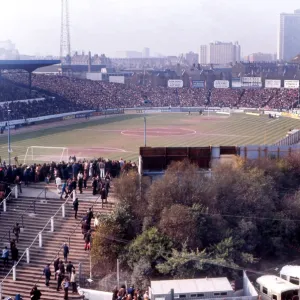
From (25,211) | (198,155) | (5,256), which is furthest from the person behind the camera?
(198,155)

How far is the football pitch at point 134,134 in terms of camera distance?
50.2 meters

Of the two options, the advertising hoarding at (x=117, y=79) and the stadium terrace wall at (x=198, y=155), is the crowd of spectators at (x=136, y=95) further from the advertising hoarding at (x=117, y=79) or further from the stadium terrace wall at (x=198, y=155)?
the stadium terrace wall at (x=198, y=155)

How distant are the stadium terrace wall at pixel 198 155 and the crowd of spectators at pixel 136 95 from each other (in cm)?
5564

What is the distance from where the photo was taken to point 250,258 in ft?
69.0

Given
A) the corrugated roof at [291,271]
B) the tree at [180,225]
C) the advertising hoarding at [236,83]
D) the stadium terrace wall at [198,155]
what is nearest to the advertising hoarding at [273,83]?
the advertising hoarding at [236,83]

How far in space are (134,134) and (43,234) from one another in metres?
40.0

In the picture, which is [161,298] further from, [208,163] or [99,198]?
[208,163]

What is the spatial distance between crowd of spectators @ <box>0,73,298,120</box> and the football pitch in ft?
30.2

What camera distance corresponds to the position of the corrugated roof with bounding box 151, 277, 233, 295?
18469mm

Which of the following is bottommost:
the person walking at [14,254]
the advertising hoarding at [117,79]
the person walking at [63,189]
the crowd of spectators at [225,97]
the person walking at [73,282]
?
the person walking at [73,282]

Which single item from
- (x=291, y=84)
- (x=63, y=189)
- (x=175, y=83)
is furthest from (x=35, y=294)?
(x=175, y=83)

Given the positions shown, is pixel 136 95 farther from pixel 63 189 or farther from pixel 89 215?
pixel 89 215


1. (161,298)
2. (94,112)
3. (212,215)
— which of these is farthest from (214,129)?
(161,298)

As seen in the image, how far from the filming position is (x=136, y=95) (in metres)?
103
